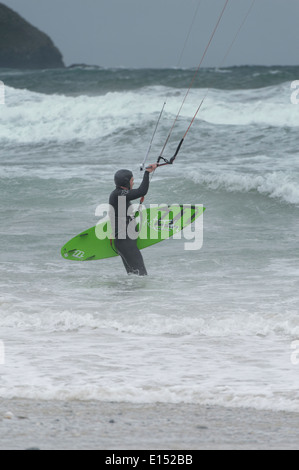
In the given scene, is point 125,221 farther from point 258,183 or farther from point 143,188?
point 258,183

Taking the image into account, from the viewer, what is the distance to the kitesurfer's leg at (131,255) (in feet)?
24.2

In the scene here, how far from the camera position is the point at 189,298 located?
676 cm

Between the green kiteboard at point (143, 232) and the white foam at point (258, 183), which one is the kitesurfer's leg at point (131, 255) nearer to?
the green kiteboard at point (143, 232)

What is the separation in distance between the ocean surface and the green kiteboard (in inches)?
10.9

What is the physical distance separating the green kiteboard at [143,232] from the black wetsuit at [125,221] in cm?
38

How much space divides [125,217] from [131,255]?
0.47 m

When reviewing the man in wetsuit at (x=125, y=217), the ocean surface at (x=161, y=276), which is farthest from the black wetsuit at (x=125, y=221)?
the ocean surface at (x=161, y=276)

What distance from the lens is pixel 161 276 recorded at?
7.91m

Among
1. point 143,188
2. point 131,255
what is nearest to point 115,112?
point 131,255

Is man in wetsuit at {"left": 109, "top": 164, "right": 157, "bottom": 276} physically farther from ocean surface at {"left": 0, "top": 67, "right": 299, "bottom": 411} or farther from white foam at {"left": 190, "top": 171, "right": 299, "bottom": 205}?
white foam at {"left": 190, "top": 171, "right": 299, "bottom": 205}

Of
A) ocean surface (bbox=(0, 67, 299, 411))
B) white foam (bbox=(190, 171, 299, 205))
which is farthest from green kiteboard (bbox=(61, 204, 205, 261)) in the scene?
white foam (bbox=(190, 171, 299, 205))

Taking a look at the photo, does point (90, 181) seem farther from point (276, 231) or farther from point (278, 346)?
point (278, 346)
